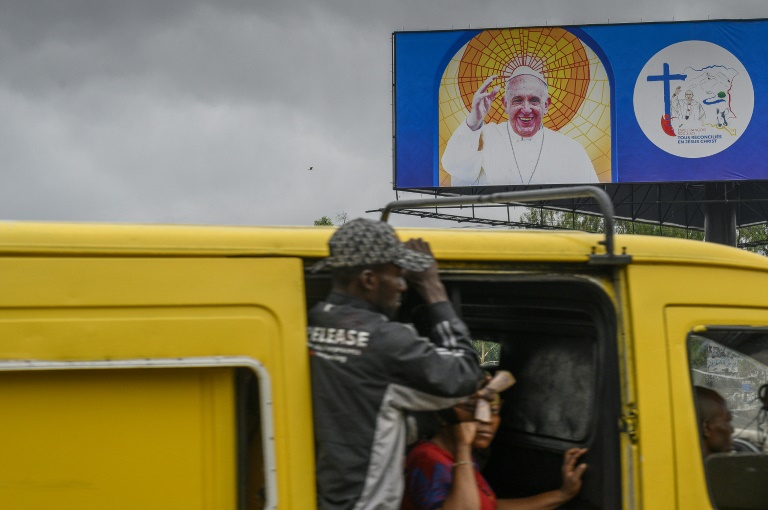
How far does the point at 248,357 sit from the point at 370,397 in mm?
322

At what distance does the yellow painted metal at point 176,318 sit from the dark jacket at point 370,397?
0.16 feet

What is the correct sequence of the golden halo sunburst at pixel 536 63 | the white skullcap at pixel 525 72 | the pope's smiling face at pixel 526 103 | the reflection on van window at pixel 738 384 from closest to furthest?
the reflection on van window at pixel 738 384, the golden halo sunburst at pixel 536 63, the pope's smiling face at pixel 526 103, the white skullcap at pixel 525 72

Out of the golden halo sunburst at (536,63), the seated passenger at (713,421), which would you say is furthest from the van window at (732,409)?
the golden halo sunburst at (536,63)

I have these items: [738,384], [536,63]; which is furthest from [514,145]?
[738,384]

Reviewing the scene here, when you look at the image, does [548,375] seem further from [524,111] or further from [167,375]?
[524,111]

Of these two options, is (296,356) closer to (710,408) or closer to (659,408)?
(659,408)

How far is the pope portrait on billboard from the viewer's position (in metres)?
21.8

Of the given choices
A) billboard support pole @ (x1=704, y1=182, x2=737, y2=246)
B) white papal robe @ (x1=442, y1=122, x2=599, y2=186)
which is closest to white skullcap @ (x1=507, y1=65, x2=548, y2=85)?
white papal robe @ (x1=442, y1=122, x2=599, y2=186)

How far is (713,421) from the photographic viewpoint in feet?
9.57

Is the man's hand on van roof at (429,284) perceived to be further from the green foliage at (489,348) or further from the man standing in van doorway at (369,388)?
the green foliage at (489,348)

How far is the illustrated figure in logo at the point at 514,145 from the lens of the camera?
21938 mm

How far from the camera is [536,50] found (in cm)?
2264

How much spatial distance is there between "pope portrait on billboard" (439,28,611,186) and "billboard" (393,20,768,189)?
0.03 metres

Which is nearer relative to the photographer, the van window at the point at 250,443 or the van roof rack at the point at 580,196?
the van window at the point at 250,443
